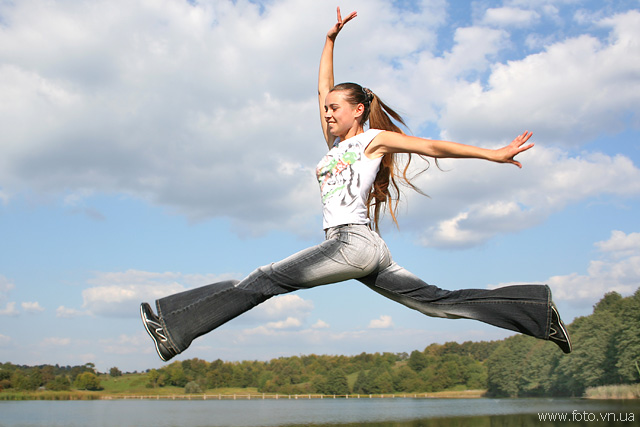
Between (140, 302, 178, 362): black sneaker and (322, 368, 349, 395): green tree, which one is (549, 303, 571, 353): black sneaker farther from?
(322, 368, 349, 395): green tree

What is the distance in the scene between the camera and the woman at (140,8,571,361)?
376cm

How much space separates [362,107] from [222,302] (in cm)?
207

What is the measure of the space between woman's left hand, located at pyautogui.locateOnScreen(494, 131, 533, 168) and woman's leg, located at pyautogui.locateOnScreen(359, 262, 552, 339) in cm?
109

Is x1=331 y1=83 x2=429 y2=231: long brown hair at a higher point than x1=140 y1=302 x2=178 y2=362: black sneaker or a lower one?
higher

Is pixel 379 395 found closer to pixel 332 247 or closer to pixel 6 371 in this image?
pixel 6 371

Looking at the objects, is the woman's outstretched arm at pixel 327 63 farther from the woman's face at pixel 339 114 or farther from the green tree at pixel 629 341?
the green tree at pixel 629 341

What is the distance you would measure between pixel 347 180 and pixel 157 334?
1786mm

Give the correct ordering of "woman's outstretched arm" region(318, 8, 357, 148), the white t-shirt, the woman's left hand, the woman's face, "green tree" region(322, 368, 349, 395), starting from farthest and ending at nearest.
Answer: "green tree" region(322, 368, 349, 395)
"woman's outstretched arm" region(318, 8, 357, 148)
the woman's face
the white t-shirt
the woman's left hand

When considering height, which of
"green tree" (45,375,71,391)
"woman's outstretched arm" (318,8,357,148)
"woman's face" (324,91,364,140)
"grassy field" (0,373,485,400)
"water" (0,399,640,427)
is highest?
"woman's outstretched arm" (318,8,357,148)

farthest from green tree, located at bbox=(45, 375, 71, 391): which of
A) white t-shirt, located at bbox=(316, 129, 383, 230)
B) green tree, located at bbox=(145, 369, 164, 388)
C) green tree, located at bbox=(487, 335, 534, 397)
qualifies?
white t-shirt, located at bbox=(316, 129, 383, 230)

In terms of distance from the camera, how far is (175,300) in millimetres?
3832

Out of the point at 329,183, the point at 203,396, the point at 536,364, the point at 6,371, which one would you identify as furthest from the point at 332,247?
the point at 203,396

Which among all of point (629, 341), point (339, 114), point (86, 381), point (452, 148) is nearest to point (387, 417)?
point (629, 341)

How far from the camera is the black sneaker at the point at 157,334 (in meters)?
3.70
